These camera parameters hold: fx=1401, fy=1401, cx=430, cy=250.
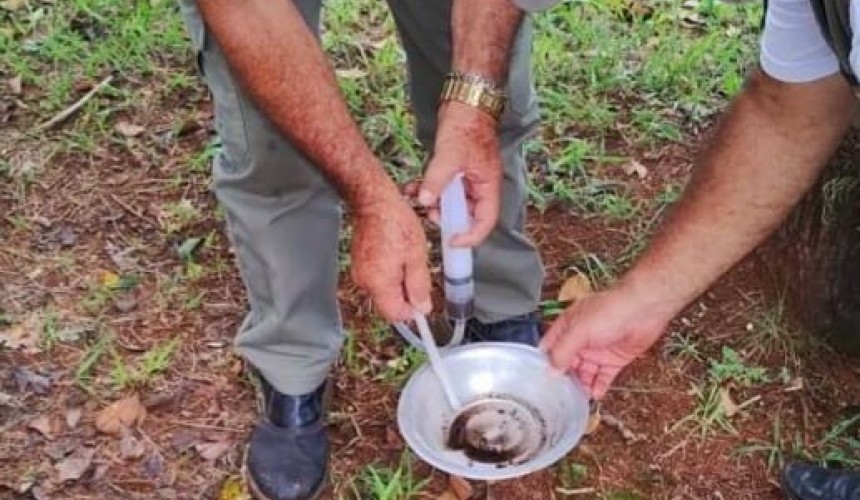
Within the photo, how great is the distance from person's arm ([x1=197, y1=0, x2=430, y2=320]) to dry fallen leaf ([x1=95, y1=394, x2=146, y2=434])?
0.88m

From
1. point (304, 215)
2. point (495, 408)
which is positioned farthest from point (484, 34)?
point (495, 408)

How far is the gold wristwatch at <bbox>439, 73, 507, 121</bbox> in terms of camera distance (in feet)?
6.98

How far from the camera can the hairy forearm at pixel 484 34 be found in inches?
84.1

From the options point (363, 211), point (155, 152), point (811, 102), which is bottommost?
point (155, 152)

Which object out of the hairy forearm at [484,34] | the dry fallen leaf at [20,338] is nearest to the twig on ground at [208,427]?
the dry fallen leaf at [20,338]

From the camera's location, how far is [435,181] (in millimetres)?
2047

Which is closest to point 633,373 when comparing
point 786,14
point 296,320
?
point 296,320

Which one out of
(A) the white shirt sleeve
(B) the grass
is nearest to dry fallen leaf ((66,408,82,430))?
(B) the grass

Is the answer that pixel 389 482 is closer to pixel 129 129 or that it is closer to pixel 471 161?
pixel 471 161

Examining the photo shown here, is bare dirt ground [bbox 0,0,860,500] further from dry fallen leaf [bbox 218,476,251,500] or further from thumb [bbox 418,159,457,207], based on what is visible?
thumb [bbox 418,159,457,207]

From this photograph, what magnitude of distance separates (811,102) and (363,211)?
638 millimetres

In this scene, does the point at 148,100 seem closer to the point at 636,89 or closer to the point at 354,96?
the point at 354,96

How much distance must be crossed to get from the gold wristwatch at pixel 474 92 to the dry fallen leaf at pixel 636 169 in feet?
3.72

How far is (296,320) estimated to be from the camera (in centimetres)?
246
